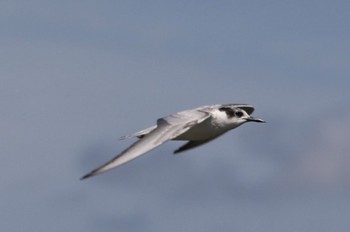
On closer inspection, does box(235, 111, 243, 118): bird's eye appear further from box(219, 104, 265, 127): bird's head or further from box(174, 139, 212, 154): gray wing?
box(174, 139, 212, 154): gray wing

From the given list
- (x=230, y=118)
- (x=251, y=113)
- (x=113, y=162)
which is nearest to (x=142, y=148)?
(x=113, y=162)

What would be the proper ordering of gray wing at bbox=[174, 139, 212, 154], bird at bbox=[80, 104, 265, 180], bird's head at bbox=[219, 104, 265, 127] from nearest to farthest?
bird at bbox=[80, 104, 265, 180] < bird's head at bbox=[219, 104, 265, 127] < gray wing at bbox=[174, 139, 212, 154]

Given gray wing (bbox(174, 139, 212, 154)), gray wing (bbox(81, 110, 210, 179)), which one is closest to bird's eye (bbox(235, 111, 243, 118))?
gray wing (bbox(174, 139, 212, 154))

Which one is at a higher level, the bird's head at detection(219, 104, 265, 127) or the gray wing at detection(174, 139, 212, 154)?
the bird's head at detection(219, 104, 265, 127)

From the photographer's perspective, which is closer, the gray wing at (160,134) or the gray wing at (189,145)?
the gray wing at (160,134)

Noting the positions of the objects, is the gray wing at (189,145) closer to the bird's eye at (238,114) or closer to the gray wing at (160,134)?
the bird's eye at (238,114)

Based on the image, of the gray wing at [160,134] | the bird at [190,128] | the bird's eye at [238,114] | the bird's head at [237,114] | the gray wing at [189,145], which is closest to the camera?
the gray wing at [160,134]

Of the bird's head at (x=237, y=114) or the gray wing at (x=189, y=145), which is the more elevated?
the bird's head at (x=237, y=114)

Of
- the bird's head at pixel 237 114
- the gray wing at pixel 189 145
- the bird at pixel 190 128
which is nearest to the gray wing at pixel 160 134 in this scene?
the bird at pixel 190 128

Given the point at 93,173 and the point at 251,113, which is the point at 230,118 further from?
the point at 93,173
